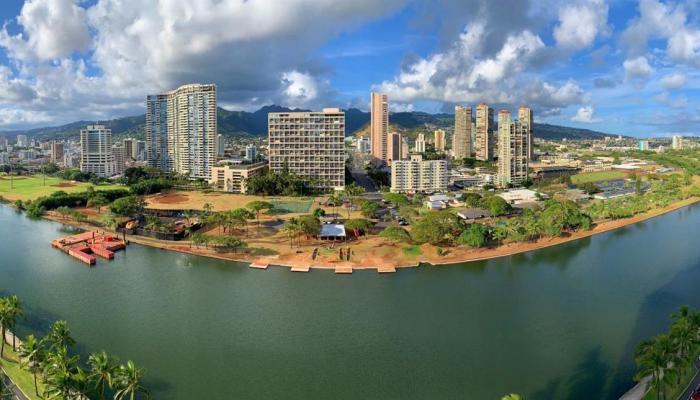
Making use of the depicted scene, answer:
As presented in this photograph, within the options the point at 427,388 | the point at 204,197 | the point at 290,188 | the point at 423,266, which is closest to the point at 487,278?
the point at 423,266

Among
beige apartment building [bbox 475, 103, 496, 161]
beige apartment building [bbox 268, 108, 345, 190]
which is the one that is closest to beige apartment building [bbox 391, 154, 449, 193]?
beige apartment building [bbox 268, 108, 345, 190]

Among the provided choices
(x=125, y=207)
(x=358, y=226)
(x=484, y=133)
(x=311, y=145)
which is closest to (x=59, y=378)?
(x=358, y=226)

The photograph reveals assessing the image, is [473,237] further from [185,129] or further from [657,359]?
[185,129]

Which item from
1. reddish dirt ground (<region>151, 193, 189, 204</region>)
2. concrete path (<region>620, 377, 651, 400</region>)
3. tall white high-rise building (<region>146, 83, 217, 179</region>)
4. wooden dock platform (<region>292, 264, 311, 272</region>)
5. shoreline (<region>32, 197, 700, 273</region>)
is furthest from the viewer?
tall white high-rise building (<region>146, 83, 217, 179</region>)

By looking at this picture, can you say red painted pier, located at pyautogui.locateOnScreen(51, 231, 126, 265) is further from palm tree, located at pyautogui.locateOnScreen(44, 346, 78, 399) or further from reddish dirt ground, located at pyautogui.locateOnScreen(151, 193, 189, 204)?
palm tree, located at pyautogui.locateOnScreen(44, 346, 78, 399)

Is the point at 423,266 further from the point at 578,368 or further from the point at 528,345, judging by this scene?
the point at 578,368

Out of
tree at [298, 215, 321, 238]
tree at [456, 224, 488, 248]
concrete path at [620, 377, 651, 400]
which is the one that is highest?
tree at [298, 215, 321, 238]

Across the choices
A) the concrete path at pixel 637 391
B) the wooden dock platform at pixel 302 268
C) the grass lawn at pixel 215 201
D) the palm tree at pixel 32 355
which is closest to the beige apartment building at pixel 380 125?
the grass lawn at pixel 215 201
